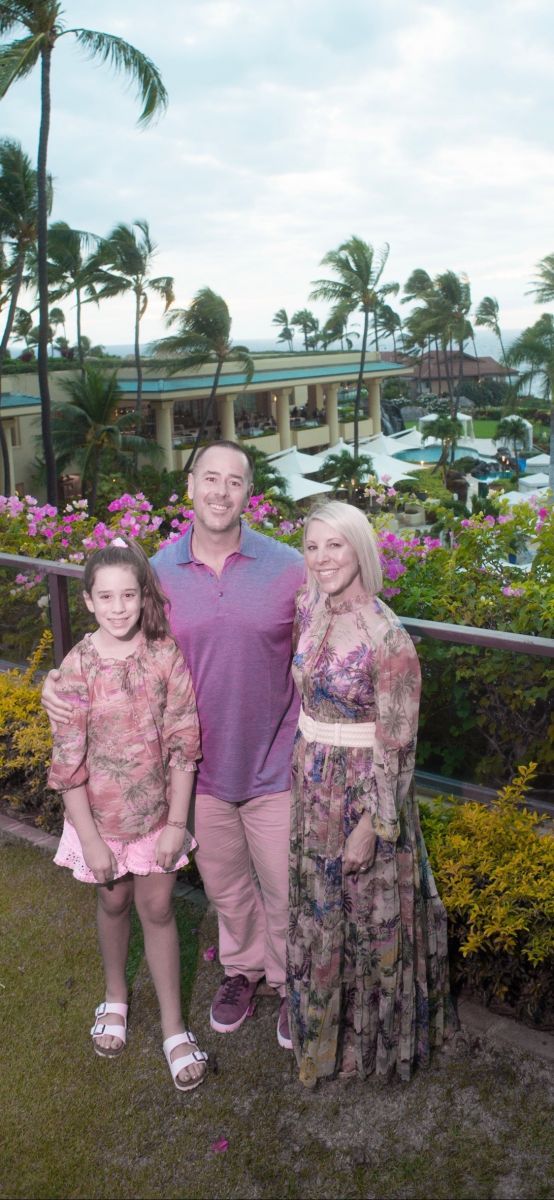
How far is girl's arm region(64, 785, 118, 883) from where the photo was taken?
271 centimetres

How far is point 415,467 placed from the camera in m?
41.4

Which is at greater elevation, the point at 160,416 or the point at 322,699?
the point at 322,699

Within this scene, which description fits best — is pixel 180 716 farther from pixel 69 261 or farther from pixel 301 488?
pixel 69 261

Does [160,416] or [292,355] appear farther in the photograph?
[292,355]

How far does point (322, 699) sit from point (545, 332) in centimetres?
4949

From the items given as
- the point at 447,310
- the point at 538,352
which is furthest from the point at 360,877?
the point at 447,310

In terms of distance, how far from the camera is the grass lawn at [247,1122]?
2.46m

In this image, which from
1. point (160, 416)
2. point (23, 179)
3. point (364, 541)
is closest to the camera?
point (364, 541)

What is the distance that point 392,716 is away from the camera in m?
2.47

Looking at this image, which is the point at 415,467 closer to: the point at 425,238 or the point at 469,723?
the point at 469,723

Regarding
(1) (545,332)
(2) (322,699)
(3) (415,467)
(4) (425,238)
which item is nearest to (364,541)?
(2) (322,699)

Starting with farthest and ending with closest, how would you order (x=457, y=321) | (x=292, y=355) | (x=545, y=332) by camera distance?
(x=457, y=321), (x=545, y=332), (x=292, y=355)

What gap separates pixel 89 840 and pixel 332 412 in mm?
45158

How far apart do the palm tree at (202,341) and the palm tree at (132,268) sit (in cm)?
293
